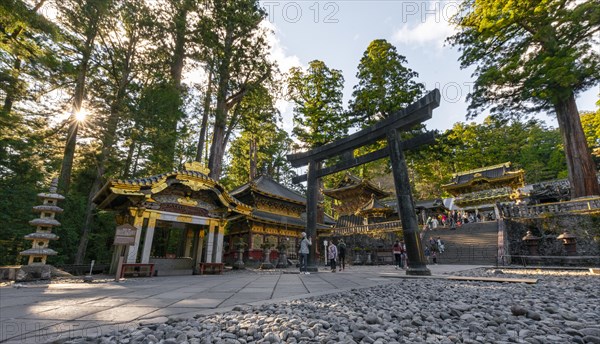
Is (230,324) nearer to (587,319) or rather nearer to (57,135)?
(587,319)

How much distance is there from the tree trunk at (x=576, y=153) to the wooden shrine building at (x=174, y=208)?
1861cm

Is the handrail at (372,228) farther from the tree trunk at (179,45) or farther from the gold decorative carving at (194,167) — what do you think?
the tree trunk at (179,45)

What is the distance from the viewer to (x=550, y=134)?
36.4 m

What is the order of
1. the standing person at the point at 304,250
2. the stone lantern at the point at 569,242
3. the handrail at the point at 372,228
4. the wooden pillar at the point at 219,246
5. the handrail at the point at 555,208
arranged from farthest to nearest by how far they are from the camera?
the handrail at the point at 372,228 → the handrail at the point at 555,208 → the stone lantern at the point at 569,242 → the wooden pillar at the point at 219,246 → the standing person at the point at 304,250

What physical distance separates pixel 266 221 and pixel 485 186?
1004 inches

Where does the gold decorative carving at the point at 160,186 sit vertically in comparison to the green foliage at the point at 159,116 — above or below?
below

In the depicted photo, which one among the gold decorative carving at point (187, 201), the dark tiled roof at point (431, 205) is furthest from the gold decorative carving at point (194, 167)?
the dark tiled roof at point (431, 205)

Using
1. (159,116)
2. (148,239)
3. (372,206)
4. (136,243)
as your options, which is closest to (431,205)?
(372,206)

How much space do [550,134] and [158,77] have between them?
1862 inches

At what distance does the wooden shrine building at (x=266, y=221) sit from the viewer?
18500mm

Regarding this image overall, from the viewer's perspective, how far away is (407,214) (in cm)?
757

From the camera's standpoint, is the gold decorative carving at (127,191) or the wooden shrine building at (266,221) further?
the wooden shrine building at (266,221)

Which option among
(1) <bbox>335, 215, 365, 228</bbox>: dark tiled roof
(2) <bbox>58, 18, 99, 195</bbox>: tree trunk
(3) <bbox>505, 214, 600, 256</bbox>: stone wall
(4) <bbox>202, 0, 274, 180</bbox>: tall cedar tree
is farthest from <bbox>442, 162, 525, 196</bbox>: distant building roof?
(2) <bbox>58, 18, 99, 195</bbox>: tree trunk

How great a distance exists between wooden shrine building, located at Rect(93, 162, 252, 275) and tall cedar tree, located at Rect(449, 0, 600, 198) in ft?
56.2
